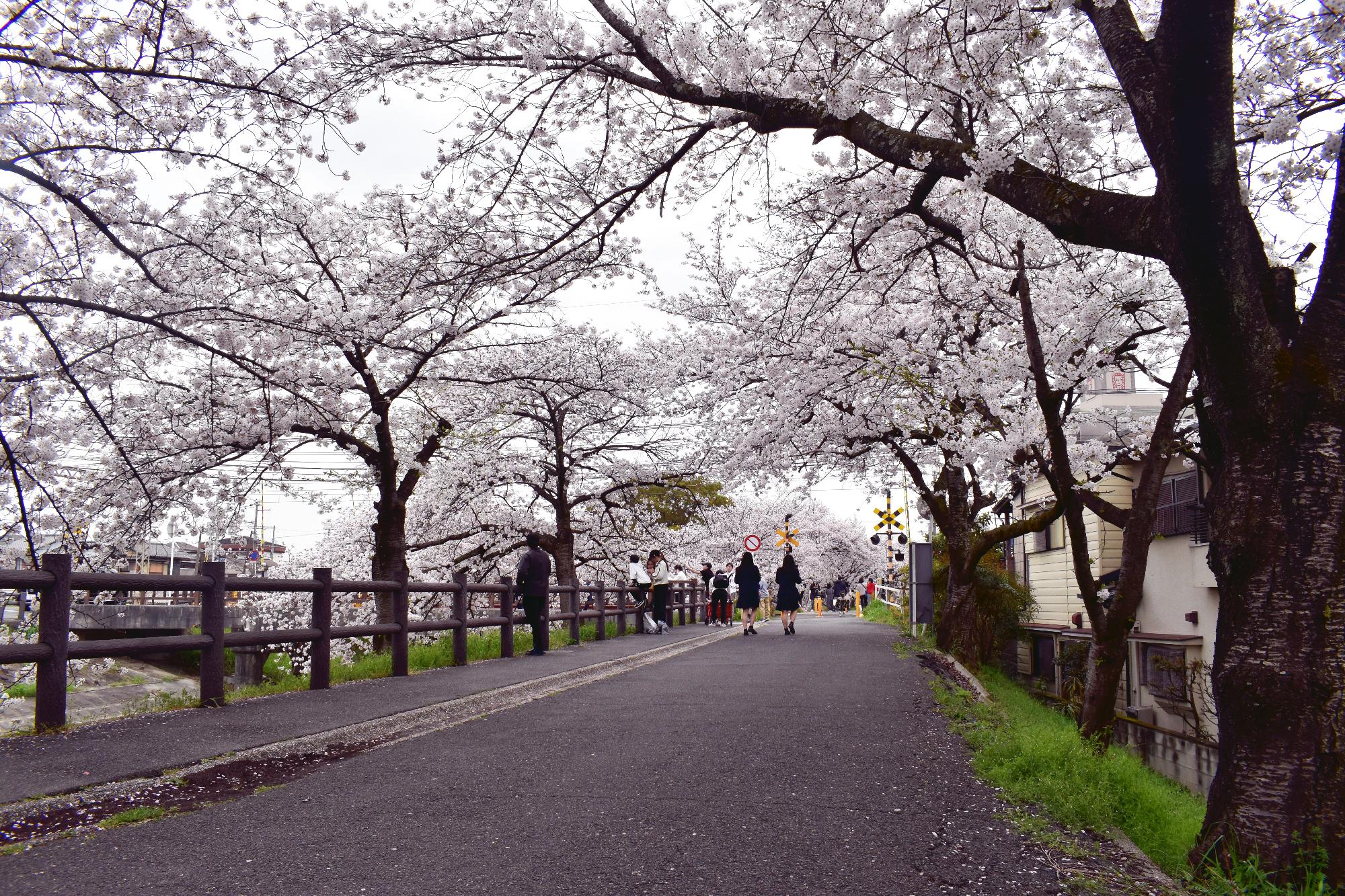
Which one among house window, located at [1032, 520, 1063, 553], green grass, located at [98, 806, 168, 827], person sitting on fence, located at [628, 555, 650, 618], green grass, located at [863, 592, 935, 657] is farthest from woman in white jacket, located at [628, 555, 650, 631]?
green grass, located at [98, 806, 168, 827]

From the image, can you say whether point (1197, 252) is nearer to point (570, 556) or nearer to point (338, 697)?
point (338, 697)

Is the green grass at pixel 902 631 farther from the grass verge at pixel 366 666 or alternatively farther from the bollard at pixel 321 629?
the bollard at pixel 321 629

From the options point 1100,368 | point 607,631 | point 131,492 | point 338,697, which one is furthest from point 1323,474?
point 607,631

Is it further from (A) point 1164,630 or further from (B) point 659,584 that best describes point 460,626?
(A) point 1164,630

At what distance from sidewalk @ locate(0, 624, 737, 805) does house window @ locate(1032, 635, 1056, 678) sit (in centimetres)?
1800

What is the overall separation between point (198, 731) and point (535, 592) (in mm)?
8502

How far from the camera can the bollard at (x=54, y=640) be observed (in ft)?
22.5

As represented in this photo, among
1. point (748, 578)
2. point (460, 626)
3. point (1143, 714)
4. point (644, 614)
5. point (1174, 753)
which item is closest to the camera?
point (460, 626)

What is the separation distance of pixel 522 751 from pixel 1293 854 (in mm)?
4318

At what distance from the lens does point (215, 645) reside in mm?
8391

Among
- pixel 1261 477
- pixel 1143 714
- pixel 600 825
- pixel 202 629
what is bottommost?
pixel 1143 714

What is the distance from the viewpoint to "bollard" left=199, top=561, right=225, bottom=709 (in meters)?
8.44

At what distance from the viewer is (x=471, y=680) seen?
425 inches

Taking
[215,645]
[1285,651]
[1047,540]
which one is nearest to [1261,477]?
[1285,651]
